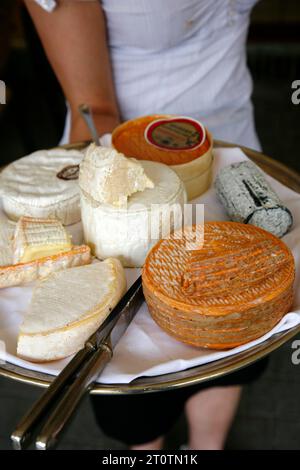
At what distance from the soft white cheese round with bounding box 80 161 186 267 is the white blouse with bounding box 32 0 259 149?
369 mm

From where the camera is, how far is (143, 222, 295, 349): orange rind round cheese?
0.63m

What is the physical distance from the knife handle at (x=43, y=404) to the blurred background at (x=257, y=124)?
811 mm

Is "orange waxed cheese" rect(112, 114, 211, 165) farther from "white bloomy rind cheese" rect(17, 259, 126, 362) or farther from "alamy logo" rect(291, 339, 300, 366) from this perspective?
"alamy logo" rect(291, 339, 300, 366)

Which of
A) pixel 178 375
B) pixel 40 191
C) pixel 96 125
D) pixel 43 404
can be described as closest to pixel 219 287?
pixel 178 375

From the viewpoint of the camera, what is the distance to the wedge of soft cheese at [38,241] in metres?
0.75

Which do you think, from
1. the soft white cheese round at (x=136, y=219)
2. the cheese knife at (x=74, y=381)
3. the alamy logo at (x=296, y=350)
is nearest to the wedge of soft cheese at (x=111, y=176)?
the soft white cheese round at (x=136, y=219)

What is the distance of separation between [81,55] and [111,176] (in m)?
0.43

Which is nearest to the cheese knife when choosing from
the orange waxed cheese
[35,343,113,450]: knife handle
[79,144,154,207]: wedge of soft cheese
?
[35,343,113,450]: knife handle

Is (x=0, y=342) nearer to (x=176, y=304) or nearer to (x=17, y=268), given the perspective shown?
(x=17, y=268)

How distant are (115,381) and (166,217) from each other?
239 mm

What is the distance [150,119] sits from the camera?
0.98 meters

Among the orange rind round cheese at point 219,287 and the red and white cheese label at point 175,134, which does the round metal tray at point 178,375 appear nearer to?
the orange rind round cheese at point 219,287

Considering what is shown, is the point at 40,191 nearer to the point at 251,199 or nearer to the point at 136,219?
the point at 136,219
